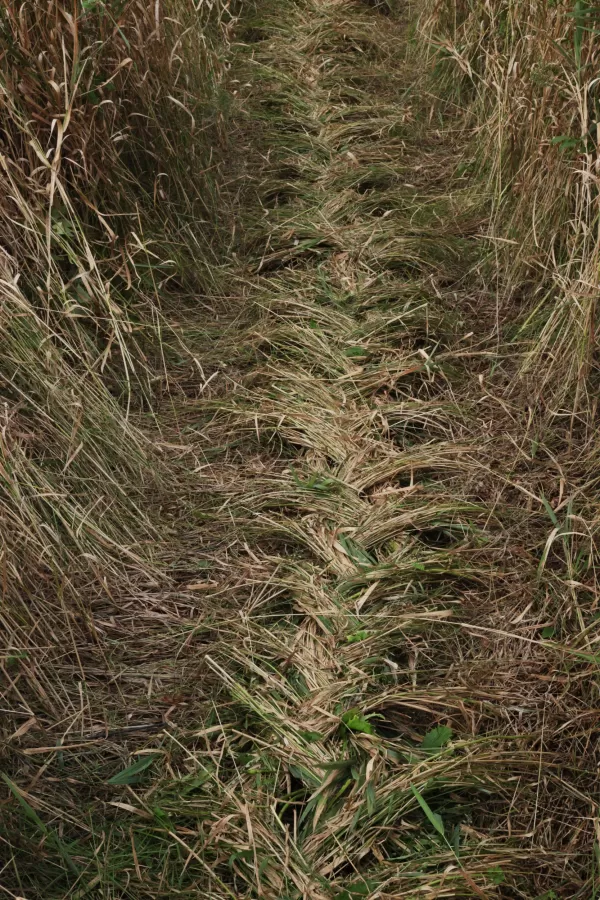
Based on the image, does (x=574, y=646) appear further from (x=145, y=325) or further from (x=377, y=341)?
(x=145, y=325)

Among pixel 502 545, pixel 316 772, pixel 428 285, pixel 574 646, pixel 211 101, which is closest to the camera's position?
pixel 316 772

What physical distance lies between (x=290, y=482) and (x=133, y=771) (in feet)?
2.73

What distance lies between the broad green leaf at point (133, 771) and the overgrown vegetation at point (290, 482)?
0.01 m

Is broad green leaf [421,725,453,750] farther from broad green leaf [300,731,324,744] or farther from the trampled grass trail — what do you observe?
broad green leaf [300,731,324,744]

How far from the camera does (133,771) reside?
167 cm

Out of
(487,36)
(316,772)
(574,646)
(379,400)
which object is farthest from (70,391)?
(487,36)

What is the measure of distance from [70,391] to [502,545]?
106 centimetres

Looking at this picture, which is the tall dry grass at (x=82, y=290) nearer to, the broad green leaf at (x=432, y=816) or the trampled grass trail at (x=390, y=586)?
the trampled grass trail at (x=390, y=586)

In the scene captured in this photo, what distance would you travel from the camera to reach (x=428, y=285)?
112 inches

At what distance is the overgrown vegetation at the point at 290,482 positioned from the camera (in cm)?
158

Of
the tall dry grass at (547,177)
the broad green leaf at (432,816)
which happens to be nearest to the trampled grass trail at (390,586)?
the broad green leaf at (432,816)

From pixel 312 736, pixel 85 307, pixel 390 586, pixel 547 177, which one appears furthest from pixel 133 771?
pixel 547 177

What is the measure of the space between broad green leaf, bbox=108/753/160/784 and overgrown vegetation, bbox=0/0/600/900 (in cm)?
1

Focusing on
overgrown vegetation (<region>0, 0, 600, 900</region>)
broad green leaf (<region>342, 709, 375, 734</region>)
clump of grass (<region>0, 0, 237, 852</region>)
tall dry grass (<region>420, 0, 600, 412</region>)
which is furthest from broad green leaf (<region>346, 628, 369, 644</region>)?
tall dry grass (<region>420, 0, 600, 412</region>)
